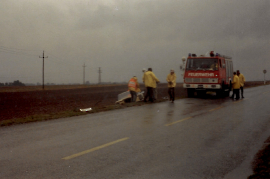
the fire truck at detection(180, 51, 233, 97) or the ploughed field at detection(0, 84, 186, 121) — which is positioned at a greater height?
the fire truck at detection(180, 51, 233, 97)

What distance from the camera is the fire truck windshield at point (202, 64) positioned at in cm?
2214

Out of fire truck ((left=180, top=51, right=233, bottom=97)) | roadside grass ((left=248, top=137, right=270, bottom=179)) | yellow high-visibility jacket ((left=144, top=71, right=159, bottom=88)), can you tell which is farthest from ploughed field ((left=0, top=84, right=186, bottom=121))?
roadside grass ((left=248, top=137, right=270, bottom=179))

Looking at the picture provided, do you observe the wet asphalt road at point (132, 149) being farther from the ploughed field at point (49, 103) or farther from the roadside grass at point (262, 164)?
the ploughed field at point (49, 103)

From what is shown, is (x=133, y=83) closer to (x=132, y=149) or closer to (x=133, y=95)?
(x=133, y=95)

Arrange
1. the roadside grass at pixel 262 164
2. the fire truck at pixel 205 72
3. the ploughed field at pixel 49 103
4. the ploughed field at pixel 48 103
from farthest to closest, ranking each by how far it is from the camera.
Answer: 1. the fire truck at pixel 205 72
2. the ploughed field at pixel 48 103
3. the ploughed field at pixel 49 103
4. the roadside grass at pixel 262 164

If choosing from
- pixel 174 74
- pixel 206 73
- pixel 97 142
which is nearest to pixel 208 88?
pixel 206 73

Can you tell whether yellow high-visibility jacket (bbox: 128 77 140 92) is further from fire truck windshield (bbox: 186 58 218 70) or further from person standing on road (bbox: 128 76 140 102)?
fire truck windshield (bbox: 186 58 218 70)

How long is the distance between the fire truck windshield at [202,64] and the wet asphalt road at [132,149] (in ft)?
41.5

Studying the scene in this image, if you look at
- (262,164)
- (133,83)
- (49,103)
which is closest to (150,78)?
(133,83)

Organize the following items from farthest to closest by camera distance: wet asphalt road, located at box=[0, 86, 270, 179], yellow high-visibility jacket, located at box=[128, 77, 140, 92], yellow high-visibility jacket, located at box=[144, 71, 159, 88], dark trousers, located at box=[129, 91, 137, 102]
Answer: dark trousers, located at box=[129, 91, 137, 102], yellow high-visibility jacket, located at box=[144, 71, 159, 88], yellow high-visibility jacket, located at box=[128, 77, 140, 92], wet asphalt road, located at box=[0, 86, 270, 179]

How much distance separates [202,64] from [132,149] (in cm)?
1713

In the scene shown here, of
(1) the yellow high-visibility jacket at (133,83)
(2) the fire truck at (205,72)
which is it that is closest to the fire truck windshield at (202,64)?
(2) the fire truck at (205,72)

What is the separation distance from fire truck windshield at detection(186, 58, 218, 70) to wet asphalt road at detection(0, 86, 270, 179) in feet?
41.5

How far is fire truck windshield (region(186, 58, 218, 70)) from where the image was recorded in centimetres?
2214
